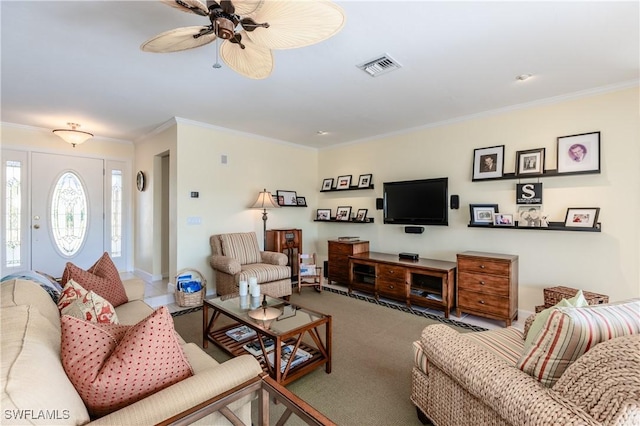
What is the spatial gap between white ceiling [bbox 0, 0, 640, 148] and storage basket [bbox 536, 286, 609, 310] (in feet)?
6.88

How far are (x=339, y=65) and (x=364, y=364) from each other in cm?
257

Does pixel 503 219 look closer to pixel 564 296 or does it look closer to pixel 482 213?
pixel 482 213

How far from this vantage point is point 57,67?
263 cm

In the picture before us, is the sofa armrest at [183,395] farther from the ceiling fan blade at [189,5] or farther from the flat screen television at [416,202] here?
the flat screen television at [416,202]

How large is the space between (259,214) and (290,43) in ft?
12.0

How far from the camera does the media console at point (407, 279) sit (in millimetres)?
3561

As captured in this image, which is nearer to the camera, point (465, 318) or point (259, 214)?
point (465, 318)

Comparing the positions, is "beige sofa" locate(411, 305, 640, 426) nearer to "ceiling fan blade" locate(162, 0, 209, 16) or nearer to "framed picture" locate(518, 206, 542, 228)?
"framed picture" locate(518, 206, 542, 228)

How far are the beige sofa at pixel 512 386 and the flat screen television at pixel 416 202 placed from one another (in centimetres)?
238

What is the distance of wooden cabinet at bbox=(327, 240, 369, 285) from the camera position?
4.67 m

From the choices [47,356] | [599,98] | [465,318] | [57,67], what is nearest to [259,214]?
[57,67]

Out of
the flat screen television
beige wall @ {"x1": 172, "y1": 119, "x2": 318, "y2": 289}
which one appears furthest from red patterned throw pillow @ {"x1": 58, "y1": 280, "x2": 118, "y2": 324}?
the flat screen television

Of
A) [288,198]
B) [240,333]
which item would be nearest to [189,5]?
[240,333]

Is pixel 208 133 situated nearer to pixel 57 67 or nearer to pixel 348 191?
pixel 57 67
